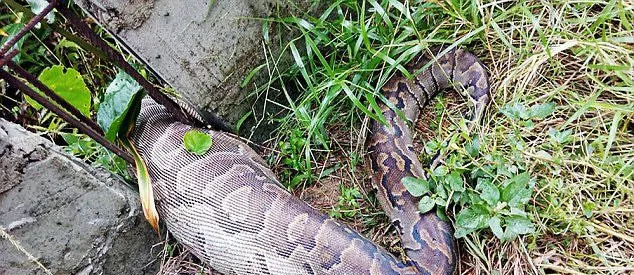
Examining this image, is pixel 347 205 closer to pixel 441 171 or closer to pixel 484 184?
pixel 441 171

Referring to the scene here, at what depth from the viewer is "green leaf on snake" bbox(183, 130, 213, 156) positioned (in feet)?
11.7

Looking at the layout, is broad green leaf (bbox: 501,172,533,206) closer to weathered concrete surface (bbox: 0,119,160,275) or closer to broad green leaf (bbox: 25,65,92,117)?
weathered concrete surface (bbox: 0,119,160,275)

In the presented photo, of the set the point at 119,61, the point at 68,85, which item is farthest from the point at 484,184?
the point at 68,85

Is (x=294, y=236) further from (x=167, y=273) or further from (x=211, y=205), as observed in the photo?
(x=167, y=273)

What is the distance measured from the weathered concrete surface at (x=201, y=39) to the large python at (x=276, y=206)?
0.29 m

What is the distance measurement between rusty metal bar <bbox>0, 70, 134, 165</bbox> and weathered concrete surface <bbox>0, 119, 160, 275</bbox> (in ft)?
0.68

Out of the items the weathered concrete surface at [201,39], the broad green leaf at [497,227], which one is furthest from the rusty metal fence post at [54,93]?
the broad green leaf at [497,227]

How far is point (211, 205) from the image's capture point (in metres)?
3.40

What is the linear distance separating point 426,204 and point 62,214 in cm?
197

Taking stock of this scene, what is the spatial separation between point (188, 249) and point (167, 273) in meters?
0.21

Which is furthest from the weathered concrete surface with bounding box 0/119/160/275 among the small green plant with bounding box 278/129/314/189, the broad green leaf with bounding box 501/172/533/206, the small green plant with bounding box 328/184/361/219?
the broad green leaf with bounding box 501/172/533/206

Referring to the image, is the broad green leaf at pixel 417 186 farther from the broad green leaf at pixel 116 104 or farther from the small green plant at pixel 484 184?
the broad green leaf at pixel 116 104

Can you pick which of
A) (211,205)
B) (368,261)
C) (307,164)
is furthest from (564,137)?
(211,205)

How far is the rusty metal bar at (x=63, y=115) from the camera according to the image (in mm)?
2805
